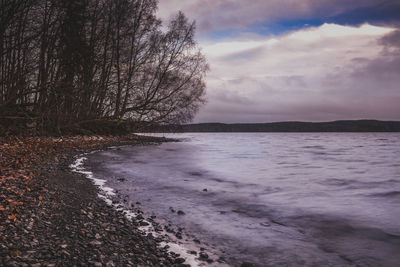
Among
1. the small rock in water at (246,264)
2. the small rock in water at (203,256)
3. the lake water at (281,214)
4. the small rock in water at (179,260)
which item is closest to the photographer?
the small rock in water at (179,260)

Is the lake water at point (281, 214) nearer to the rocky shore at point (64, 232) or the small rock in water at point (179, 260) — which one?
the small rock in water at point (179, 260)

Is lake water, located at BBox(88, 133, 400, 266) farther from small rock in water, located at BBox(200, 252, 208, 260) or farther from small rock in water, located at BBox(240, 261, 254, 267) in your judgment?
small rock in water, located at BBox(200, 252, 208, 260)

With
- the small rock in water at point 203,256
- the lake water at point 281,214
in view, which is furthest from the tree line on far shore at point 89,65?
the small rock in water at point 203,256

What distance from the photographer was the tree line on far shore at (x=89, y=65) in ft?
53.8

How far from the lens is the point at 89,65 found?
838 inches

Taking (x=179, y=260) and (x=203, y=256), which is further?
(x=203, y=256)

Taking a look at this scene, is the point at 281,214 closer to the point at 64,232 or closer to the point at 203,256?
the point at 203,256

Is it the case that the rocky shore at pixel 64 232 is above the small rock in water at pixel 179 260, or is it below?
above

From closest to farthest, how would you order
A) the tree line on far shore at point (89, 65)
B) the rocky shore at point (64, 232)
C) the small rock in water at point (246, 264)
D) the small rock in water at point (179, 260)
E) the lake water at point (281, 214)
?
the rocky shore at point (64, 232) → the small rock in water at point (179, 260) → the small rock in water at point (246, 264) → the lake water at point (281, 214) → the tree line on far shore at point (89, 65)

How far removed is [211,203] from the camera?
357 inches

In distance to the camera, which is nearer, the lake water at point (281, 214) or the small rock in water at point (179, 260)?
the small rock in water at point (179, 260)

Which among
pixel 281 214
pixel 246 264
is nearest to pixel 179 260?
pixel 246 264

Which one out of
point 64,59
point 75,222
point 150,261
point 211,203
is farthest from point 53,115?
point 150,261

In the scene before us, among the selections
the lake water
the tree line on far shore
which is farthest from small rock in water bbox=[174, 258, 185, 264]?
the tree line on far shore
